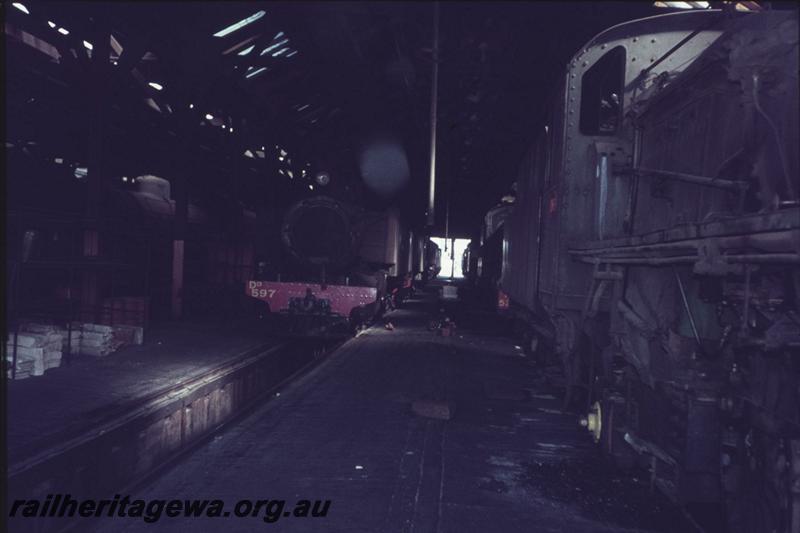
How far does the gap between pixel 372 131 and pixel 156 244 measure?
7.10 metres

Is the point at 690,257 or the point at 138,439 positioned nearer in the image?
the point at 690,257

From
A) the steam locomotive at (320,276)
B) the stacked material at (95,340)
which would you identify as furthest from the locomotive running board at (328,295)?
the stacked material at (95,340)

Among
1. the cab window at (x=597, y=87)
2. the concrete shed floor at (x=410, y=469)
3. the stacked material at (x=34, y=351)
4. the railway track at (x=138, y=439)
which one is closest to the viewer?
the concrete shed floor at (x=410, y=469)

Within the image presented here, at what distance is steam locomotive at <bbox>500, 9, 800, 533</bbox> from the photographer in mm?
2516

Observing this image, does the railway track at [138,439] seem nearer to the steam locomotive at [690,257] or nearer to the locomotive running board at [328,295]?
the locomotive running board at [328,295]

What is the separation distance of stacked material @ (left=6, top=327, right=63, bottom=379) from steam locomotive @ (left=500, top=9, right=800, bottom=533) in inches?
255

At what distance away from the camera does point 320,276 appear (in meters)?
11.6

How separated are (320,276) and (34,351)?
5290mm

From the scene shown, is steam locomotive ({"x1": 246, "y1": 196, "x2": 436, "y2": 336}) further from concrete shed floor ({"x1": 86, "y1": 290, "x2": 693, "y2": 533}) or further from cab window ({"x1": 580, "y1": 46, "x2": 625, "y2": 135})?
cab window ({"x1": 580, "y1": 46, "x2": 625, "y2": 135})

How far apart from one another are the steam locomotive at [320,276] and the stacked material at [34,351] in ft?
13.3

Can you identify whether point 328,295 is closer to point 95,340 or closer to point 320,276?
point 320,276

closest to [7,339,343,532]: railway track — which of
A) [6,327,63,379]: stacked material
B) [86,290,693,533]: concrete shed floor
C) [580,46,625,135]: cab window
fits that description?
[86,290,693,533]: concrete shed floor

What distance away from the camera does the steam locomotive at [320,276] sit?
1107 cm

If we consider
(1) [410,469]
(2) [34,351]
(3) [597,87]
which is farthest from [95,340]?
(3) [597,87]
